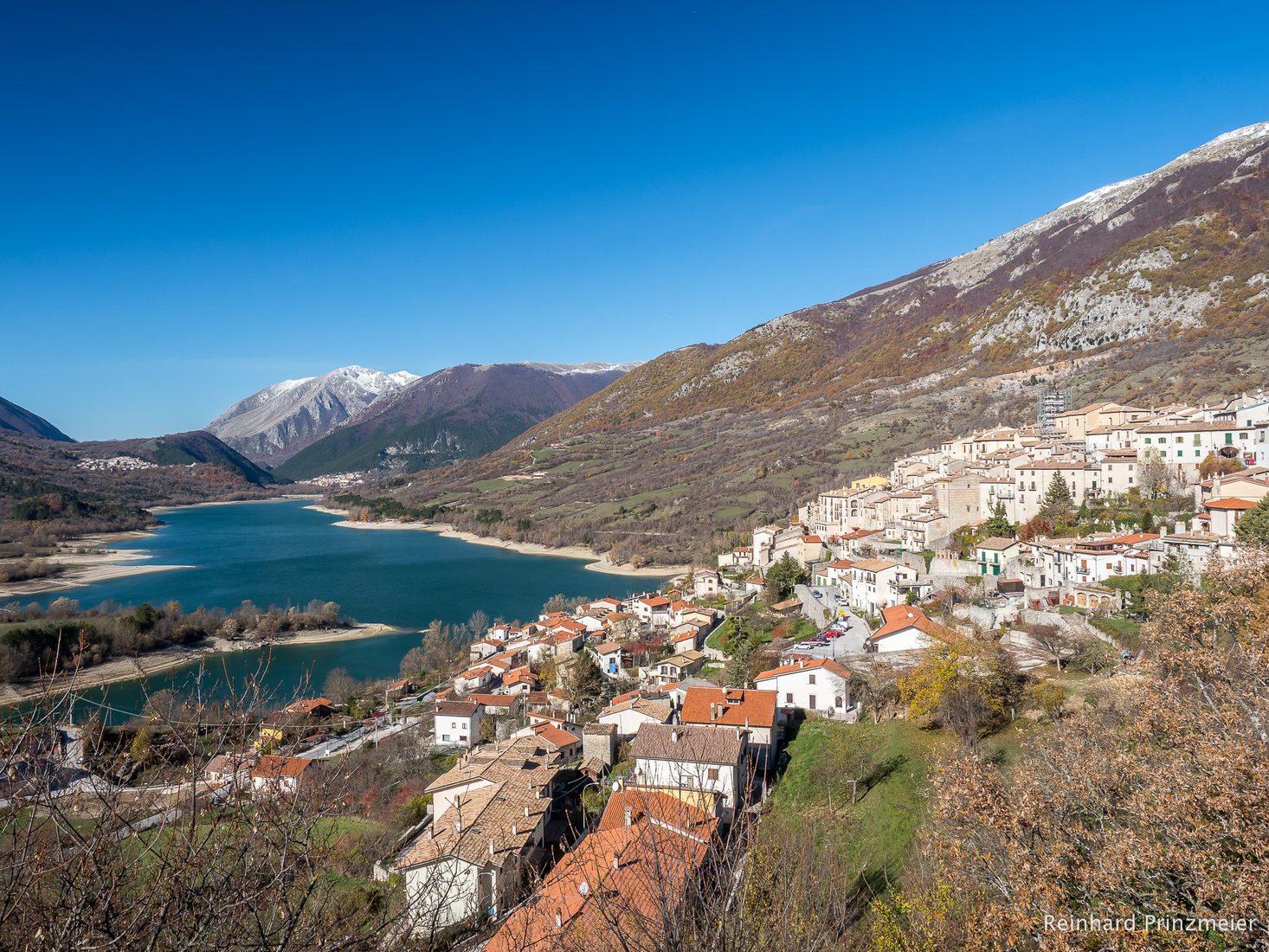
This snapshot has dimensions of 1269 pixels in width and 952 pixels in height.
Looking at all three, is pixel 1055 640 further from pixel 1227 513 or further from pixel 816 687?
pixel 1227 513

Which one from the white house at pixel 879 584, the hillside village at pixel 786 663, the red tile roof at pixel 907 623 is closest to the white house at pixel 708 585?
the hillside village at pixel 786 663

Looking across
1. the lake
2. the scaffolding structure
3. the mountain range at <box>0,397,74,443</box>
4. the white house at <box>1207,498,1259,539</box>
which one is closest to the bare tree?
the white house at <box>1207,498,1259,539</box>

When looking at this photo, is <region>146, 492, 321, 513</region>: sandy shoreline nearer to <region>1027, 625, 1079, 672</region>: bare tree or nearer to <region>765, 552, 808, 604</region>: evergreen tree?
<region>765, 552, 808, 604</region>: evergreen tree

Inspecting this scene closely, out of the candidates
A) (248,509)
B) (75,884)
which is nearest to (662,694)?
(75,884)

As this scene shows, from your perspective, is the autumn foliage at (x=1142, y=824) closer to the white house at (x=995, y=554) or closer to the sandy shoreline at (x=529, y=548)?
the white house at (x=995, y=554)

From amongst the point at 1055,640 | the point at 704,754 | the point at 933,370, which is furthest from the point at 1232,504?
the point at 933,370

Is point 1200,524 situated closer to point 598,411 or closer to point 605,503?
point 605,503
